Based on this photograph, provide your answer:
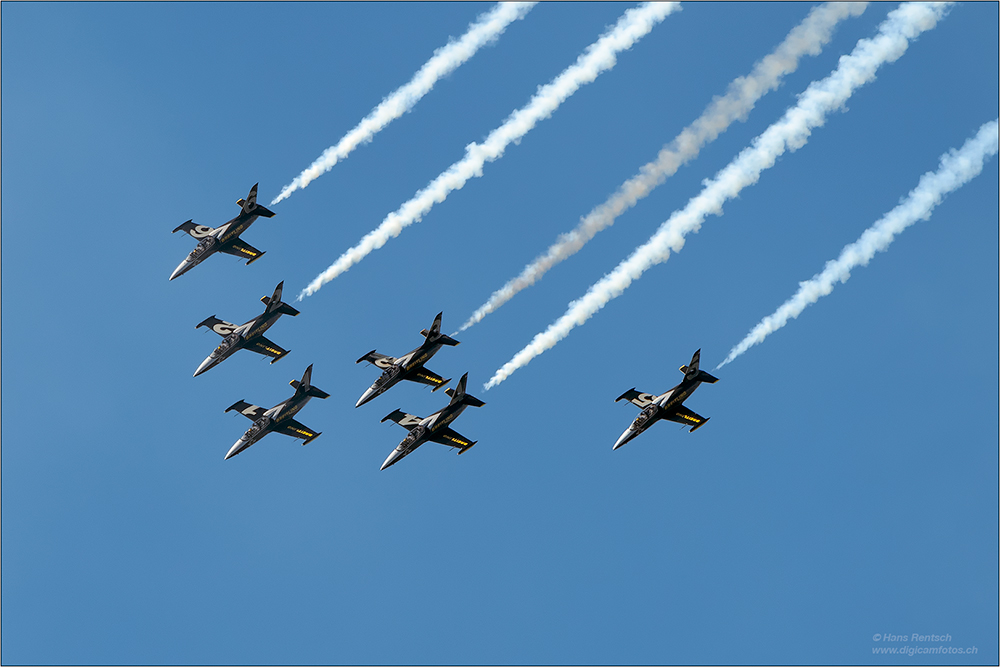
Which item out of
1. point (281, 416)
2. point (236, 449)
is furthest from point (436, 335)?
point (236, 449)

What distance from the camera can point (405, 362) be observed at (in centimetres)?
6200

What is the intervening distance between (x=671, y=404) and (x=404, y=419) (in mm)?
15007

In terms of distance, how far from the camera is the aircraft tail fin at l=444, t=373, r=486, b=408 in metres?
60.2

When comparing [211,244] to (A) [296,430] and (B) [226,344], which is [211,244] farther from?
(A) [296,430]

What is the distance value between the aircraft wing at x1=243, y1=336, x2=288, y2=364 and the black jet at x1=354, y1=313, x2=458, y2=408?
6513 millimetres

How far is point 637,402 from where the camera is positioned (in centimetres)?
6156

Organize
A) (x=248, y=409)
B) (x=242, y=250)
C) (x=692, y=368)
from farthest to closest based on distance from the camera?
(x=242, y=250) → (x=248, y=409) → (x=692, y=368)

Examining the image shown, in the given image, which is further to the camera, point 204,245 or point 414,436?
point 204,245

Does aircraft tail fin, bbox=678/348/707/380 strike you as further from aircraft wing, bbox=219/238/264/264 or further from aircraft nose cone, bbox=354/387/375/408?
aircraft wing, bbox=219/238/264/264

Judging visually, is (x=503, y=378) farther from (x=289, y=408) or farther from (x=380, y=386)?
(x=289, y=408)

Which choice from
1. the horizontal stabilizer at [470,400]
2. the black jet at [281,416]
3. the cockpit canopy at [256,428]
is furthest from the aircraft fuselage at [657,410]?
the cockpit canopy at [256,428]

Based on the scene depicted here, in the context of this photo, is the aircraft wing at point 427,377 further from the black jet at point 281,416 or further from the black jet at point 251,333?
the black jet at point 251,333

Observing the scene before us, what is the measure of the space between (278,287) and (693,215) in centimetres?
2472

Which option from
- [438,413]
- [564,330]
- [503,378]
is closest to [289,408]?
[438,413]
